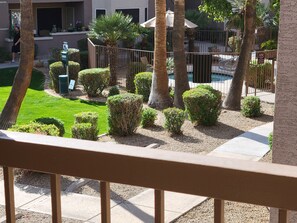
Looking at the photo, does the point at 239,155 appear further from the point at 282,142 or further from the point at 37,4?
the point at 37,4

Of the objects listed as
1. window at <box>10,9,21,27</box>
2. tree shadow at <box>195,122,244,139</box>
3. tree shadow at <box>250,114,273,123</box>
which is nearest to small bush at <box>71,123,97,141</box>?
tree shadow at <box>195,122,244,139</box>

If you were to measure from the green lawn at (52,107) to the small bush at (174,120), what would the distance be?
5.86 feet

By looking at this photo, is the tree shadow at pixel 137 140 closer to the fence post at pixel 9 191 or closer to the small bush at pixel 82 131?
the small bush at pixel 82 131

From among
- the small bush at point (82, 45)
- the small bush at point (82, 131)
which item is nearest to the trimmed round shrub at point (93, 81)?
the small bush at point (82, 131)

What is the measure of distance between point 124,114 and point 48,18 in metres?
21.2

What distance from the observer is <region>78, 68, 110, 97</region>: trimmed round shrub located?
65.9 ft

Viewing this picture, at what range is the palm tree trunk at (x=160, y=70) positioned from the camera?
Answer: 59.7ft

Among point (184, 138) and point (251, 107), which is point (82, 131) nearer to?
point (184, 138)

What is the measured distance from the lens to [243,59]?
17.8m

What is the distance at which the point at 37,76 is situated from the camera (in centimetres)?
2495

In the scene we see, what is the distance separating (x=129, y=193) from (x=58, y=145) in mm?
7947

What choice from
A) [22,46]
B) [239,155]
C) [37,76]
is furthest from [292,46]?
[37,76]

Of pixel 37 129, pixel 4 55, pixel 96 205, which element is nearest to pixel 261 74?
pixel 37 129

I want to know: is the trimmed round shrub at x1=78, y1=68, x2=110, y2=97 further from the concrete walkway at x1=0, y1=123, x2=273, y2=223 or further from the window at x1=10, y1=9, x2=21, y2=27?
the window at x1=10, y1=9, x2=21, y2=27
